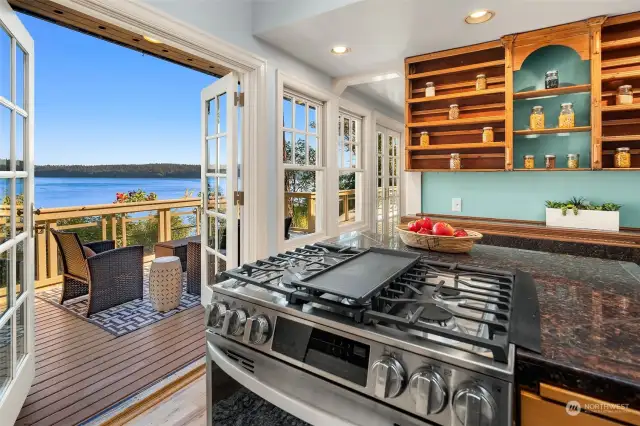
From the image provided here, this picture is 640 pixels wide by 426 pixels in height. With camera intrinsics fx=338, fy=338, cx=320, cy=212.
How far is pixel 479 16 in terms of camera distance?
7.06 feet

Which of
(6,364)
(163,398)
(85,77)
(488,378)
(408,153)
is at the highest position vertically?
(85,77)

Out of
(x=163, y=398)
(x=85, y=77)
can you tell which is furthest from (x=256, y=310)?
(x=85, y=77)

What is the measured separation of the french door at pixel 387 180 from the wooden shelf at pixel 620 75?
8.35ft

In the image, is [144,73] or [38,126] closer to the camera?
[38,126]

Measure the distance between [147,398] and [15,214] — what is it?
3.72ft

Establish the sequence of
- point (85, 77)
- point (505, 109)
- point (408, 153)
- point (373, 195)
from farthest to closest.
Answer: point (85, 77), point (373, 195), point (408, 153), point (505, 109)

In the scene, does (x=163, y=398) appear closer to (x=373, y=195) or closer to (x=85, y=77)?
(x=373, y=195)

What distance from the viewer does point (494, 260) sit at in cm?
139

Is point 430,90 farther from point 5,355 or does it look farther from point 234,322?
point 5,355

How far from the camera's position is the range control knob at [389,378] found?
66 cm

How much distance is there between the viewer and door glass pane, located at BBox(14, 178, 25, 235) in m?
1.62

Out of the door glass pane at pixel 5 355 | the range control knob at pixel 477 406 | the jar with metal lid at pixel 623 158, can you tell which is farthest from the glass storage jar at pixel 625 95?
the door glass pane at pixel 5 355

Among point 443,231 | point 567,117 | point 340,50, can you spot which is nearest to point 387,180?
point 340,50

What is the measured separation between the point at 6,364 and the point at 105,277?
60.0 inches
